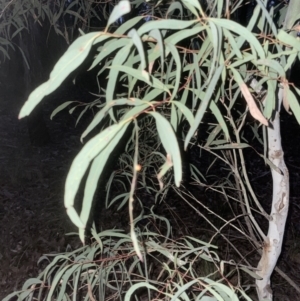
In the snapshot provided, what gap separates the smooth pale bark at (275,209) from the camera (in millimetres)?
713

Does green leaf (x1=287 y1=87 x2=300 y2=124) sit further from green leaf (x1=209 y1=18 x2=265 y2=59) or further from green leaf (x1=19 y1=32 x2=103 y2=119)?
green leaf (x1=19 y1=32 x2=103 y2=119)

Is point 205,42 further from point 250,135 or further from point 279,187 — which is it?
point 250,135

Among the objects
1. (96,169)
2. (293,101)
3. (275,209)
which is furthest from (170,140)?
(275,209)

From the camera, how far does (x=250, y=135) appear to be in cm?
379

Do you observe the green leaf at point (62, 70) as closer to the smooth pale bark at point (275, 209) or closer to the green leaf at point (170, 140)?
→ the green leaf at point (170, 140)

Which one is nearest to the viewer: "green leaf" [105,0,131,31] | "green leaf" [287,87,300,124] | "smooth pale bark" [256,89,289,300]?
"green leaf" [105,0,131,31]

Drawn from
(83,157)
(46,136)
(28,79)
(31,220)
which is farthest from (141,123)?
(46,136)

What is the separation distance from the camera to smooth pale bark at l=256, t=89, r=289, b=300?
0.71 metres

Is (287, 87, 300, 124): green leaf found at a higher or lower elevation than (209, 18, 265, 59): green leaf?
lower

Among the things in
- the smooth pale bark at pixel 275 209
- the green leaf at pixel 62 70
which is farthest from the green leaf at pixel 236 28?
the smooth pale bark at pixel 275 209

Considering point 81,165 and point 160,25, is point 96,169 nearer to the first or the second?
point 81,165

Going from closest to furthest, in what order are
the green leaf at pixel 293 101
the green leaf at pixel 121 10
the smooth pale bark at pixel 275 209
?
the green leaf at pixel 121 10
the green leaf at pixel 293 101
the smooth pale bark at pixel 275 209

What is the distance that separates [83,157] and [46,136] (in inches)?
132

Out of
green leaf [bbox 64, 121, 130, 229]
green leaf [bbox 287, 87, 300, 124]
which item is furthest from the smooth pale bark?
green leaf [bbox 64, 121, 130, 229]
